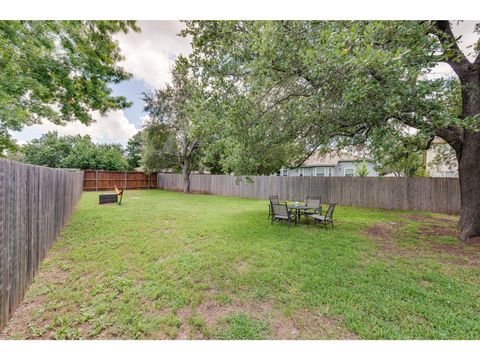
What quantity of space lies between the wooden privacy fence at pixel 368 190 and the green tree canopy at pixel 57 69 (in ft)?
18.9

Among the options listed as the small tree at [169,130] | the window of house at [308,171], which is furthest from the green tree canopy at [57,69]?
the window of house at [308,171]

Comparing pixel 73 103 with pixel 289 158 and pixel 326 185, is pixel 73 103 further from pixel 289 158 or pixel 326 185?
pixel 326 185

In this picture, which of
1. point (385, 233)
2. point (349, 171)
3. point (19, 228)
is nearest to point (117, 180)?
point (19, 228)

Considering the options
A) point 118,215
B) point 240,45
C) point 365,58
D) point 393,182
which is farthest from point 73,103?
point 393,182

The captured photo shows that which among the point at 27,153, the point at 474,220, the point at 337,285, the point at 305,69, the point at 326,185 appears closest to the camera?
the point at 337,285

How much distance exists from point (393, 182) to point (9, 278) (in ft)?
46.4

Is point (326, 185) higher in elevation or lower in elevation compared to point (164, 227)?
higher

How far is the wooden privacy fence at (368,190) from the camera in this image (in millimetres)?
10180

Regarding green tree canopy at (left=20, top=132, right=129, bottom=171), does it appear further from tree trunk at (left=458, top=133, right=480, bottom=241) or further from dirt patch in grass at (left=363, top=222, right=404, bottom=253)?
tree trunk at (left=458, top=133, right=480, bottom=241)

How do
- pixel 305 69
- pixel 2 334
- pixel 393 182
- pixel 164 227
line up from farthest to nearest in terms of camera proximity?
pixel 393 182 → pixel 164 227 → pixel 305 69 → pixel 2 334

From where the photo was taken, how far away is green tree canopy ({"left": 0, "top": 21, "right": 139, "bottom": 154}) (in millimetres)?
5094

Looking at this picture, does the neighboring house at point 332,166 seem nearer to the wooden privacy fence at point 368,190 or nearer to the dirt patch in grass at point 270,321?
the wooden privacy fence at point 368,190

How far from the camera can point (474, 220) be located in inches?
231

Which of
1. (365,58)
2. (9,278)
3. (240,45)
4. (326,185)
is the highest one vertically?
(240,45)
